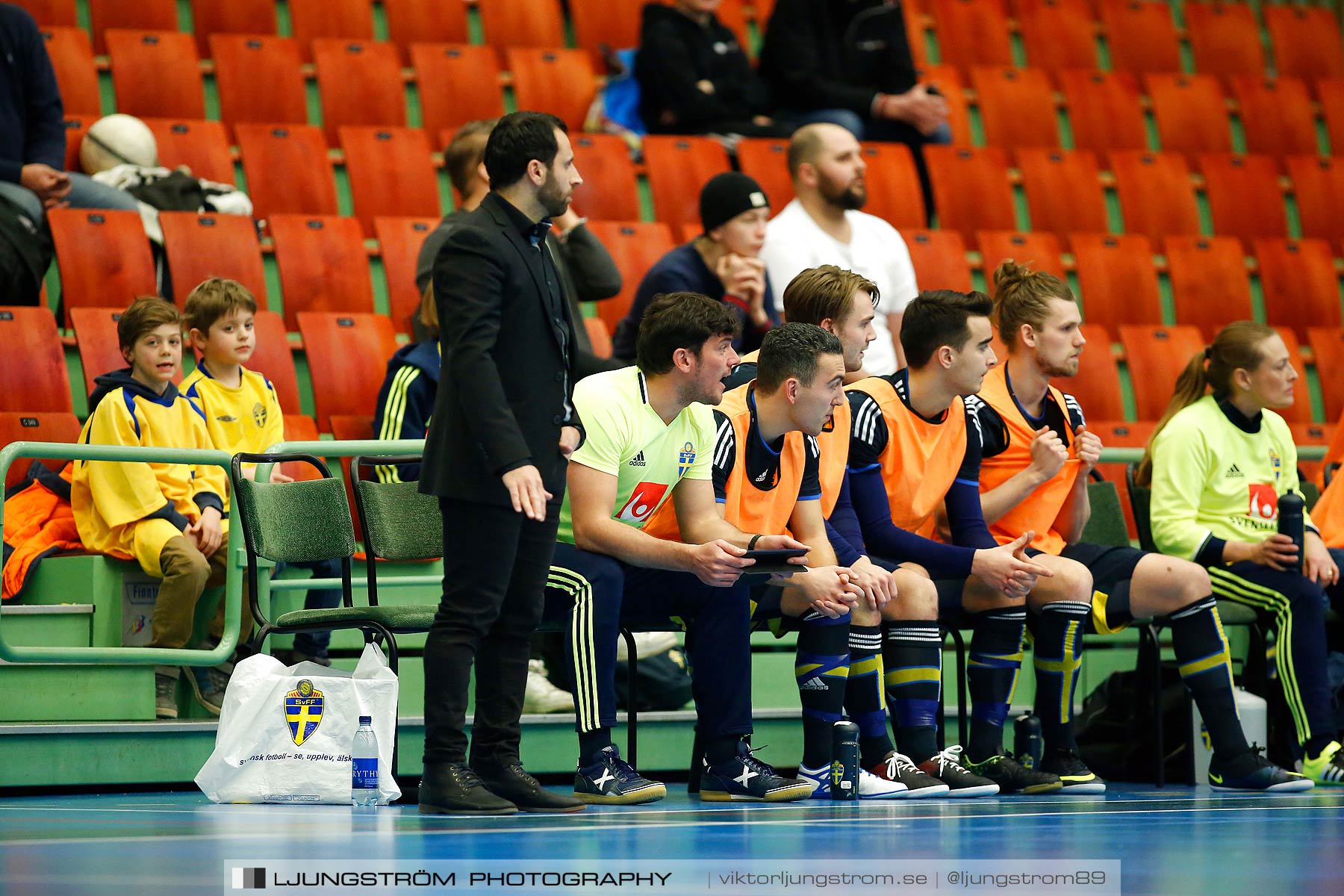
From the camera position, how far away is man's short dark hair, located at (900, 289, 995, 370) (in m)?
4.49

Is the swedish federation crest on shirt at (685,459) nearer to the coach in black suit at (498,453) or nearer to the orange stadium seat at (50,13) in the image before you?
the coach in black suit at (498,453)

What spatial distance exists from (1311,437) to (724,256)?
10.5 feet

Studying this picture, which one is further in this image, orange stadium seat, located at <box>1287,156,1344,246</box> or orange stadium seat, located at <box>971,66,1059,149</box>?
orange stadium seat, located at <box>1287,156,1344,246</box>

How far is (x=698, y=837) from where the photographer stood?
9.67ft

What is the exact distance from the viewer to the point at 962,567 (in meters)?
4.36

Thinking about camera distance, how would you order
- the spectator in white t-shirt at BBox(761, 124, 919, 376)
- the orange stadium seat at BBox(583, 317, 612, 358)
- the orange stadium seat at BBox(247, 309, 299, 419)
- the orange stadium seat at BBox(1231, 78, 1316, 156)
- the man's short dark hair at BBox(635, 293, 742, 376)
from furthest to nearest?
the orange stadium seat at BBox(1231, 78, 1316, 156), the orange stadium seat at BBox(583, 317, 612, 358), the spectator in white t-shirt at BBox(761, 124, 919, 376), the orange stadium seat at BBox(247, 309, 299, 419), the man's short dark hair at BBox(635, 293, 742, 376)

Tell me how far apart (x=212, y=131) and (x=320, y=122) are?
828 millimetres

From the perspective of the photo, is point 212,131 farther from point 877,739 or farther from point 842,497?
point 877,739

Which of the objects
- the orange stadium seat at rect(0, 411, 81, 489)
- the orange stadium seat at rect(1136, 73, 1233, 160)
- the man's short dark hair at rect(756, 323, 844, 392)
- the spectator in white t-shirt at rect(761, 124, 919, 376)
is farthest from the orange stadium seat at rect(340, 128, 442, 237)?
the orange stadium seat at rect(1136, 73, 1233, 160)

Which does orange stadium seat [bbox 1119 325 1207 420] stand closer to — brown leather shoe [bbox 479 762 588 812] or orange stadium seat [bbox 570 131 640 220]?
orange stadium seat [bbox 570 131 640 220]

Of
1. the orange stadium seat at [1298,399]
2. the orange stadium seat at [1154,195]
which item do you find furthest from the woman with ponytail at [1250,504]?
the orange stadium seat at [1154,195]

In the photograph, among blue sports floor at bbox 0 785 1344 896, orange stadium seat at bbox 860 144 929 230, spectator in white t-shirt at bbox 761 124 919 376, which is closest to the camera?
blue sports floor at bbox 0 785 1344 896

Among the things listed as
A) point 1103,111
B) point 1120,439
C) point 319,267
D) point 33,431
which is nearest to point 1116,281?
point 1120,439

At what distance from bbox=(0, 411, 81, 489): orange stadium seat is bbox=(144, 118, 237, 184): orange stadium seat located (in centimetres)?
171
